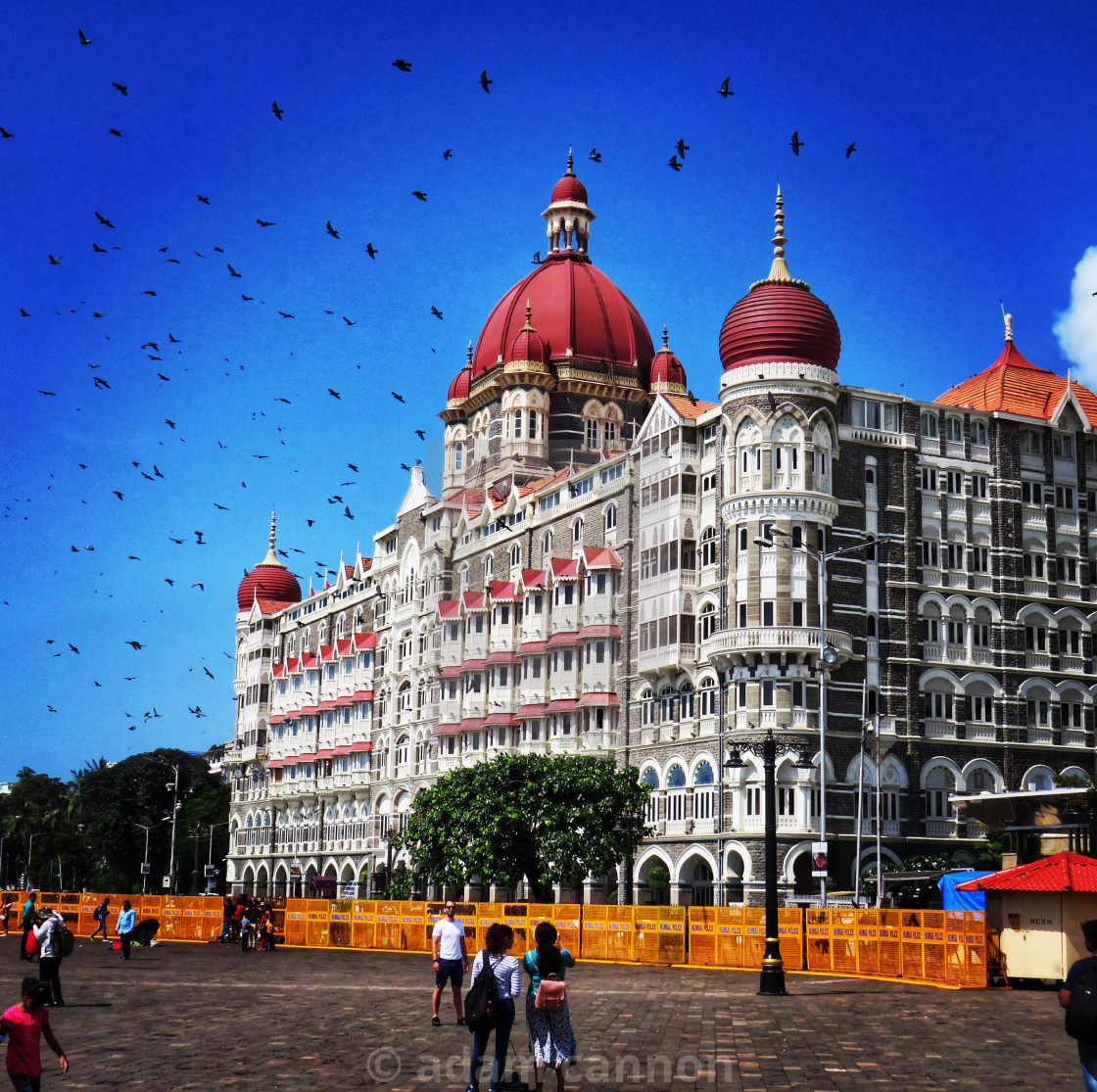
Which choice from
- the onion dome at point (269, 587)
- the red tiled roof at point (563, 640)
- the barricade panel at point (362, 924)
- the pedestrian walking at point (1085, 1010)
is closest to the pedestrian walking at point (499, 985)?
the pedestrian walking at point (1085, 1010)

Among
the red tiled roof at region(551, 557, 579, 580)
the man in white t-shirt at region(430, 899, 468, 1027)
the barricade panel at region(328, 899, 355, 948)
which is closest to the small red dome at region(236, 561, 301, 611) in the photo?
the red tiled roof at region(551, 557, 579, 580)

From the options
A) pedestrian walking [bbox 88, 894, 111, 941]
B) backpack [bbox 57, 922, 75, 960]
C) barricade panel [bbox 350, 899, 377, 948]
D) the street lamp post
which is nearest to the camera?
backpack [bbox 57, 922, 75, 960]

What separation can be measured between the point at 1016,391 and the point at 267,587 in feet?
224

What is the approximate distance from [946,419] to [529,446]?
1091 inches

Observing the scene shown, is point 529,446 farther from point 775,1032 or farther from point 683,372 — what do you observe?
point 775,1032

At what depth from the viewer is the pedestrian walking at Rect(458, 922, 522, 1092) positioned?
15.4 meters

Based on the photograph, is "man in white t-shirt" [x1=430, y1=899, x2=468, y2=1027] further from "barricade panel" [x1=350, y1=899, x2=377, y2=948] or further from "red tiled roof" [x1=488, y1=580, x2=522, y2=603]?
"red tiled roof" [x1=488, y1=580, x2=522, y2=603]

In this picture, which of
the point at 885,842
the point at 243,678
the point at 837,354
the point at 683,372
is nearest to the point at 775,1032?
the point at 885,842

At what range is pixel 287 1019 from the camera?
2306 centimetres

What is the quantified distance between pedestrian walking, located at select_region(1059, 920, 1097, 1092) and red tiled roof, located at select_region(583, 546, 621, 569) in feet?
181

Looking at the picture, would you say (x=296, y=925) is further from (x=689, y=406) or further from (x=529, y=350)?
(x=529, y=350)

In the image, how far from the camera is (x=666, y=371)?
87938 millimetres

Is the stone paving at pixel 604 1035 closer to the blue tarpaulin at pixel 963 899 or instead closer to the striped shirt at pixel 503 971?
the striped shirt at pixel 503 971

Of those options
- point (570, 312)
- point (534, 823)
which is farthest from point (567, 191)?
point (534, 823)
